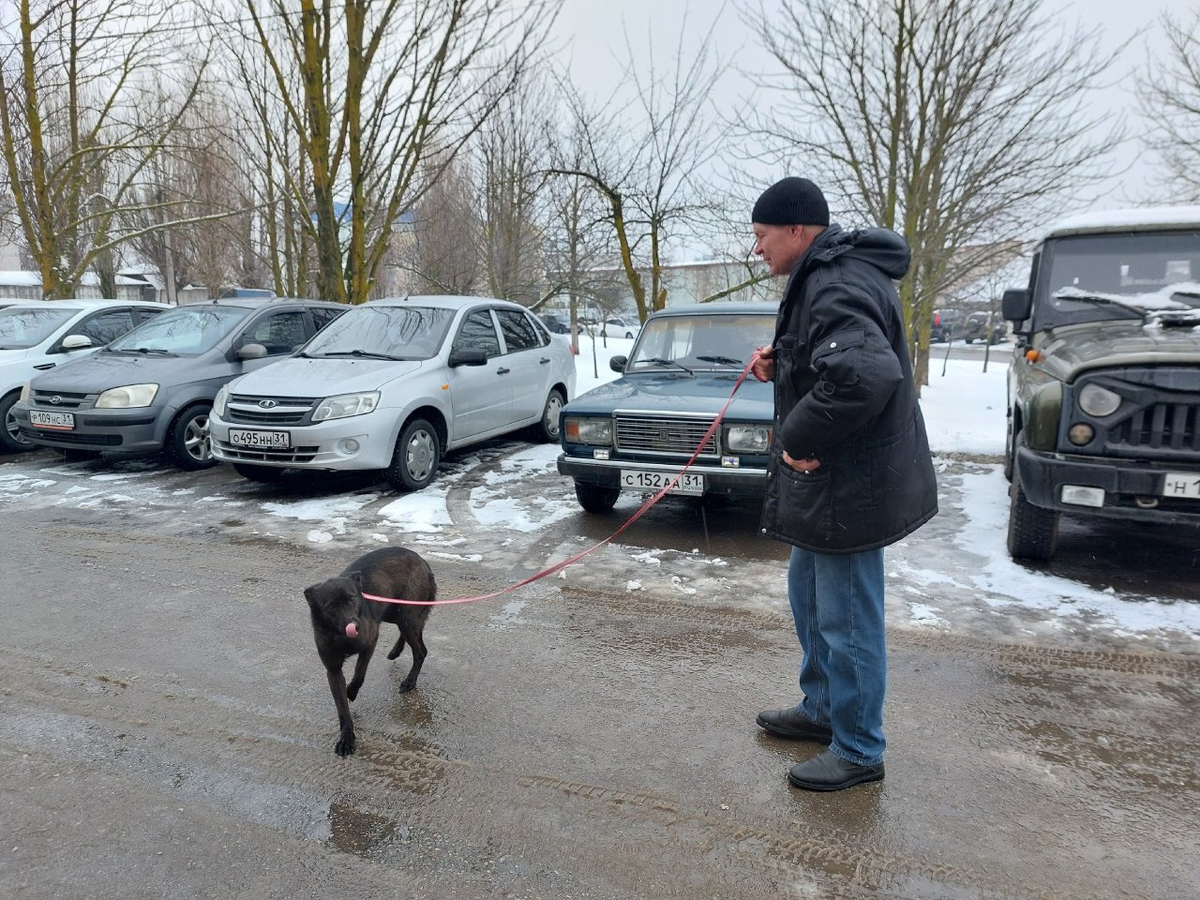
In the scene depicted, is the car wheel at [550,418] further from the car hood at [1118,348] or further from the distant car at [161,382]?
the car hood at [1118,348]

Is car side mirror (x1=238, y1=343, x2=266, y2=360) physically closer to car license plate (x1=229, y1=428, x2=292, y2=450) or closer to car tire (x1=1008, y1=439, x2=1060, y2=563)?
car license plate (x1=229, y1=428, x2=292, y2=450)

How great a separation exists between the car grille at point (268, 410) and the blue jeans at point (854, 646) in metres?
5.37

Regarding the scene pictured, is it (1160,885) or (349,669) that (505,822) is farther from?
(1160,885)

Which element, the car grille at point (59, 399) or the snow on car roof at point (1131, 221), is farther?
the car grille at point (59, 399)

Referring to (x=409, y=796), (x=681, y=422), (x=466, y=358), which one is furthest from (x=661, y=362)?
(x=409, y=796)

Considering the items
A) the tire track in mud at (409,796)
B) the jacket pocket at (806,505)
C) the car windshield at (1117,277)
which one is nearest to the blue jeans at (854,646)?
the jacket pocket at (806,505)

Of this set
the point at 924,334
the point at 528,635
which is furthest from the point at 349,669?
the point at 924,334

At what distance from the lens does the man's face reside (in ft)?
9.38

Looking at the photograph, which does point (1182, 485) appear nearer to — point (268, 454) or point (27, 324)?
point (268, 454)

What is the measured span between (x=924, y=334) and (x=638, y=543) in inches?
453

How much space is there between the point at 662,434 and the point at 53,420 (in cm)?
651

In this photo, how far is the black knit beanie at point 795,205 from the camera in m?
2.82

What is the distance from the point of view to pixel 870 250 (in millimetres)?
2734

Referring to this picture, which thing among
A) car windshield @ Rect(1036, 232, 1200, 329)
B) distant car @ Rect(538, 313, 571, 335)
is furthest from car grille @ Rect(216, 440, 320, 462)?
car windshield @ Rect(1036, 232, 1200, 329)
